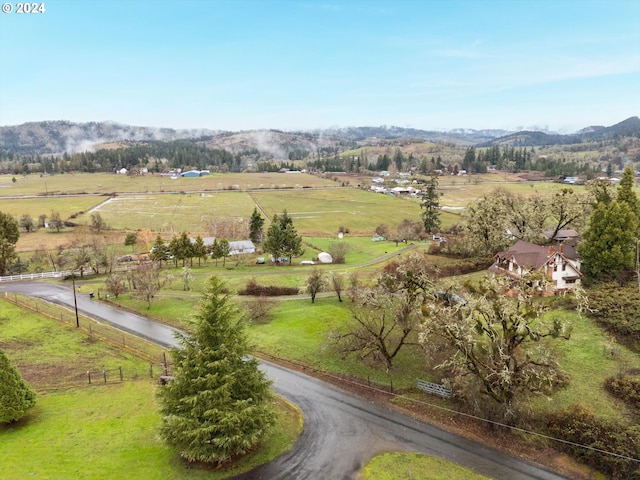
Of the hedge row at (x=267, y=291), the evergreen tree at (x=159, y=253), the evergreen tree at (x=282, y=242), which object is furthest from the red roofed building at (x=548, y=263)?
the evergreen tree at (x=159, y=253)

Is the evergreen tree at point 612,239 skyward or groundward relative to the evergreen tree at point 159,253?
skyward

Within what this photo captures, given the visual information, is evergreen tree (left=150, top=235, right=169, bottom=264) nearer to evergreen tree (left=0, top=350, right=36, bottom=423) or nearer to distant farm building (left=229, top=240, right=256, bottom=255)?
distant farm building (left=229, top=240, right=256, bottom=255)

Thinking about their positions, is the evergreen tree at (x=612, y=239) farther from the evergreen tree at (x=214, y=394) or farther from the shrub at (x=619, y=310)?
the evergreen tree at (x=214, y=394)

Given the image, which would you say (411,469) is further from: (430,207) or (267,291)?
(430,207)

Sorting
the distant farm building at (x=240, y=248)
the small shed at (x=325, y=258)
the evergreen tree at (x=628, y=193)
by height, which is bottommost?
the small shed at (x=325, y=258)

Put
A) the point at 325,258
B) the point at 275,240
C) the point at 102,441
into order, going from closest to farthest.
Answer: the point at 102,441 < the point at 275,240 < the point at 325,258

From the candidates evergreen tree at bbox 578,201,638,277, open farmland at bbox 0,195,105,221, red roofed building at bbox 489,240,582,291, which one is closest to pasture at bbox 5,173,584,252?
open farmland at bbox 0,195,105,221

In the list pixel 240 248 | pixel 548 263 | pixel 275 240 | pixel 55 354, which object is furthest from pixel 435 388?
pixel 240 248
